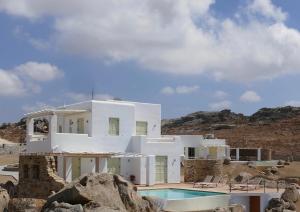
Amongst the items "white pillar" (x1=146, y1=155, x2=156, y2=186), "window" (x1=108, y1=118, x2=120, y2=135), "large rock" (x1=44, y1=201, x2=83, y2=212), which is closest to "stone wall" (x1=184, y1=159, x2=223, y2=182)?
"white pillar" (x1=146, y1=155, x2=156, y2=186)

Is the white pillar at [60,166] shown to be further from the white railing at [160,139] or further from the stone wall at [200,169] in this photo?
the stone wall at [200,169]

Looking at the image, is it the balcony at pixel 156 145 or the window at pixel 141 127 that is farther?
the window at pixel 141 127

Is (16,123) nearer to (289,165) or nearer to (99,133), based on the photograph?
(289,165)

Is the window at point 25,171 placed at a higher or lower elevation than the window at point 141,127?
lower

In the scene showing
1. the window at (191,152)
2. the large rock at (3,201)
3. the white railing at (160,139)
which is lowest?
the large rock at (3,201)

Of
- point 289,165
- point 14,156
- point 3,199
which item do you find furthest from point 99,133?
point 14,156

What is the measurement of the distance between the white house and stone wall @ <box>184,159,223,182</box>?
263 cm

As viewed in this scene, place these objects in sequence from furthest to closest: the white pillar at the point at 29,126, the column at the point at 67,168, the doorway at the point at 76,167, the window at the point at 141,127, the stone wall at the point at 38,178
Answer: the window at the point at 141,127, the white pillar at the point at 29,126, the doorway at the point at 76,167, the column at the point at 67,168, the stone wall at the point at 38,178

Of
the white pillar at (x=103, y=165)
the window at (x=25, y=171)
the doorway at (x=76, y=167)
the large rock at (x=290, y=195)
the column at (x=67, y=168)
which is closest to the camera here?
the large rock at (x=290, y=195)

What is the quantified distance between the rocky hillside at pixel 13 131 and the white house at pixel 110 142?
4294cm

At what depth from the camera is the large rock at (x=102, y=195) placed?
1455 cm

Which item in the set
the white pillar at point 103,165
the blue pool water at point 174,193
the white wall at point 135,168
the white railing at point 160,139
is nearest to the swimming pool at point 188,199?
the blue pool water at point 174,193

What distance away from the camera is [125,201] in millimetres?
15891

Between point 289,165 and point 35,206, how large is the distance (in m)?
35.8
